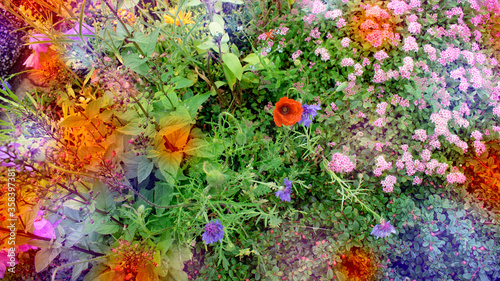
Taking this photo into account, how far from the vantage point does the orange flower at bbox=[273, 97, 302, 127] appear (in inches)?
49.9

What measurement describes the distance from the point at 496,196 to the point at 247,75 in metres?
1.69

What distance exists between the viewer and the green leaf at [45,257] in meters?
1.19

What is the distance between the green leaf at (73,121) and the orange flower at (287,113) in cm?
101

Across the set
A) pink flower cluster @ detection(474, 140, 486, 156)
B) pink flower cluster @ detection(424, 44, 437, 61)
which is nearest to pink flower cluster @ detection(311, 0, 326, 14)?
pink flower cluster @ detection(424, 44, 437, 61)

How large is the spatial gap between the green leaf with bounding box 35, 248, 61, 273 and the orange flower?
45.9 inches

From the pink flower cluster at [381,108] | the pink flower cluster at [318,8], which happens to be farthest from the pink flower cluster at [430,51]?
the pink flower cluster at [318,8]

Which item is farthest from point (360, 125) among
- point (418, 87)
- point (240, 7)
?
point (240, 7)

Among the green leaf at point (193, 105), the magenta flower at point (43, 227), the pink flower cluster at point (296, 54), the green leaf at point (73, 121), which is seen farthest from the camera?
the pink flower cluster at point (296, 54)

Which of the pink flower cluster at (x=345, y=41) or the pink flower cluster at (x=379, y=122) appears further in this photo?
the pink flower cluster at (x=345, y=41)

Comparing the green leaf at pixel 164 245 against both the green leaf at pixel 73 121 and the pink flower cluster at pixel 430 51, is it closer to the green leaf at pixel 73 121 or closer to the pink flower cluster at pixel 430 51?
the green leaf at pixel 73 121

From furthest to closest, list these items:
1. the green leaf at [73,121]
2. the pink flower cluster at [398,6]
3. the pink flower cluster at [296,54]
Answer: the pink flower cluster at [296,54] < the pink flower cluster at [398,6] < the green leaf at [73,121]

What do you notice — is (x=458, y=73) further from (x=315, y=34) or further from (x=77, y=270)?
(x=77, y=270)

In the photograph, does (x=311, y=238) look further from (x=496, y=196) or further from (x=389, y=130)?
(x=496, y=196)

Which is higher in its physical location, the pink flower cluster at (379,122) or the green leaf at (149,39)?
the green leaf at (149,39)
